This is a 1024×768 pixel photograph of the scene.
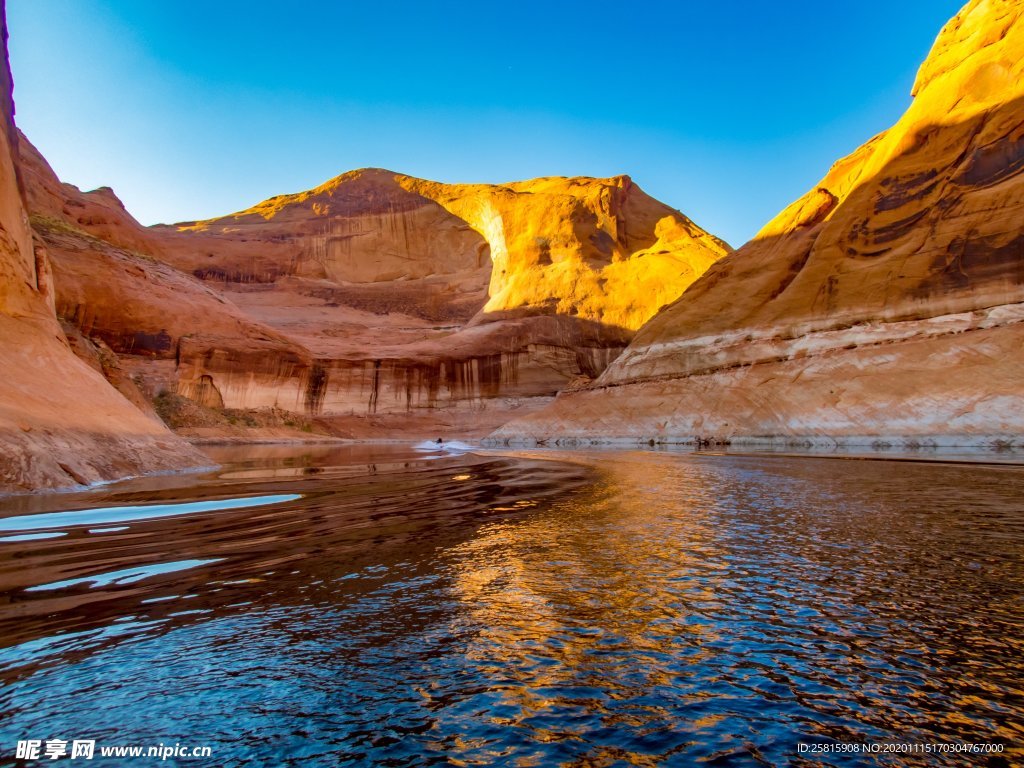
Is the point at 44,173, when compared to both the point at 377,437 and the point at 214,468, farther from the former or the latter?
the point at 214,468

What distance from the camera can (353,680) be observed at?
8.54 ft

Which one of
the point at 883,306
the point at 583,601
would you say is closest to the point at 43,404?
the point at 583,601

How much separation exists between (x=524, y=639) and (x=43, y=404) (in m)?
13.1

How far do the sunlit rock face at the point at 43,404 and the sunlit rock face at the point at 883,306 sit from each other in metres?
25.8

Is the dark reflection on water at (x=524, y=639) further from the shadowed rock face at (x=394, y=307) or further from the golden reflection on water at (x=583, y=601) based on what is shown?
the shadowed rock face at (x=394, y=307)

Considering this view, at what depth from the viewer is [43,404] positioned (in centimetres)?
1139

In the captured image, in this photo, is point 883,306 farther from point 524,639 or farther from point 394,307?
point 394,307

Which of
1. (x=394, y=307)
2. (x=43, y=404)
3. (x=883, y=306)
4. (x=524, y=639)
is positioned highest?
(x=394, y=307)

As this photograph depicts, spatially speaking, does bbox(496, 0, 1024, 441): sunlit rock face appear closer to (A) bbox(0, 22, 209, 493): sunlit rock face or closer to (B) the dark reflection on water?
(B) the dark reflection on water

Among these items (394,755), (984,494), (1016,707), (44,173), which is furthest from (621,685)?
(44,173)

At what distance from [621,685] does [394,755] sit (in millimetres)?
1076

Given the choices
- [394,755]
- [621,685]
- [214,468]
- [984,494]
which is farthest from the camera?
[214,468]

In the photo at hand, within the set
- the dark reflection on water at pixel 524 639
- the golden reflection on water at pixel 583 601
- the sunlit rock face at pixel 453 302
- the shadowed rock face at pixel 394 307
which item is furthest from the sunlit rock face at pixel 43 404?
the sunlit rock face at pixel 453 302

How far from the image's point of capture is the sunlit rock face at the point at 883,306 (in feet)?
72.8
